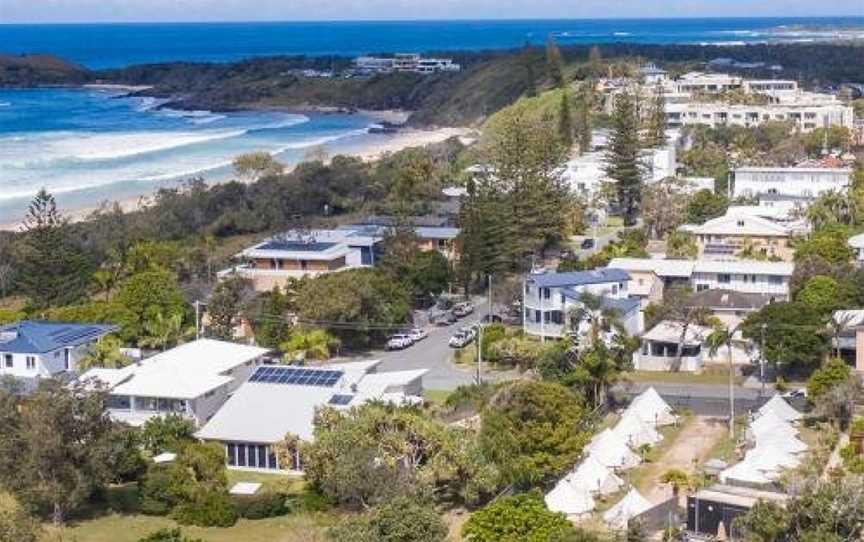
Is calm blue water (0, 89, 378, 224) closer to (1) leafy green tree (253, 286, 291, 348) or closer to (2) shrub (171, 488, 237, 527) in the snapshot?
(1) leafy green tree (253, 286, 291, 348)

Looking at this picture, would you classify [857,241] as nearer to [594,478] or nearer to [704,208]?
[704,208]

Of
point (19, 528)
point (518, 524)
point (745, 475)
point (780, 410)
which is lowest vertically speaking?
point (780, 410)

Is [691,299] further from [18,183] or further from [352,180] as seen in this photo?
[18,183]

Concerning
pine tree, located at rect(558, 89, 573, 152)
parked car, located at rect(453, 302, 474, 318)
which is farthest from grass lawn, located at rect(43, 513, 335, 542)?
pine tree, located at rect(558, 89, 573, 152)

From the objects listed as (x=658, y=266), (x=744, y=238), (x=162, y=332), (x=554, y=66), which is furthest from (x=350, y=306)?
(x=554, y=66)

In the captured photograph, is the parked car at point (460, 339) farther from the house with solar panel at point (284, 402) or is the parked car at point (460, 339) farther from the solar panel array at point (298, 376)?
the solar panel array at point (298, 376)

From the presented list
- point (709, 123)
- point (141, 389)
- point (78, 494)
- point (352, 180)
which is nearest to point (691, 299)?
point (141, 389)
